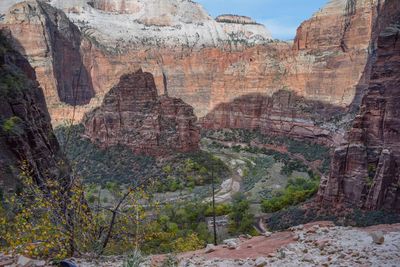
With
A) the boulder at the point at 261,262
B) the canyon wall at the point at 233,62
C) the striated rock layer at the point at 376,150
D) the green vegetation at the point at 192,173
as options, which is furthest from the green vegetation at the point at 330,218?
the canyon wall at the point at 233,62

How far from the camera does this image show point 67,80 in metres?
97.6

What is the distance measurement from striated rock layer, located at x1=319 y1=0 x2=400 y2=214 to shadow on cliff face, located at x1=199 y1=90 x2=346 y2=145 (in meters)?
37.4

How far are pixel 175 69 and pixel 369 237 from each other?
119 m

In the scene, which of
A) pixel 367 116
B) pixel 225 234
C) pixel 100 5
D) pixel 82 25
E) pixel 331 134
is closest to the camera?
pixel 367 116

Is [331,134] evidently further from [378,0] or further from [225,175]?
[378,0]

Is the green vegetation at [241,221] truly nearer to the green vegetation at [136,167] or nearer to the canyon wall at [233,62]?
the green vegetation at [136,167]

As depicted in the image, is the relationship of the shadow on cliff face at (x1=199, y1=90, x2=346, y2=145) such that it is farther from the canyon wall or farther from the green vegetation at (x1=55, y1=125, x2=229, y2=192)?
the green vegetation at (x1=55, y1=125, x2=229, y2=192)

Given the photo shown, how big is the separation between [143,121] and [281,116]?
3560 cm

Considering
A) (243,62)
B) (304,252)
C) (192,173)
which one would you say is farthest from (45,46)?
(304,252)

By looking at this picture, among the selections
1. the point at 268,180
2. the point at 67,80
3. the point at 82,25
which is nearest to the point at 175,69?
the point at 67,80

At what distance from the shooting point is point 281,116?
7925 cm

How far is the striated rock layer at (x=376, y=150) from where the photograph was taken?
72.3ft

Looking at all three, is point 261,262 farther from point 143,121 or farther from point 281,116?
point 281,116

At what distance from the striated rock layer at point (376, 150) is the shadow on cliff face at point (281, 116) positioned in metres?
37.4
